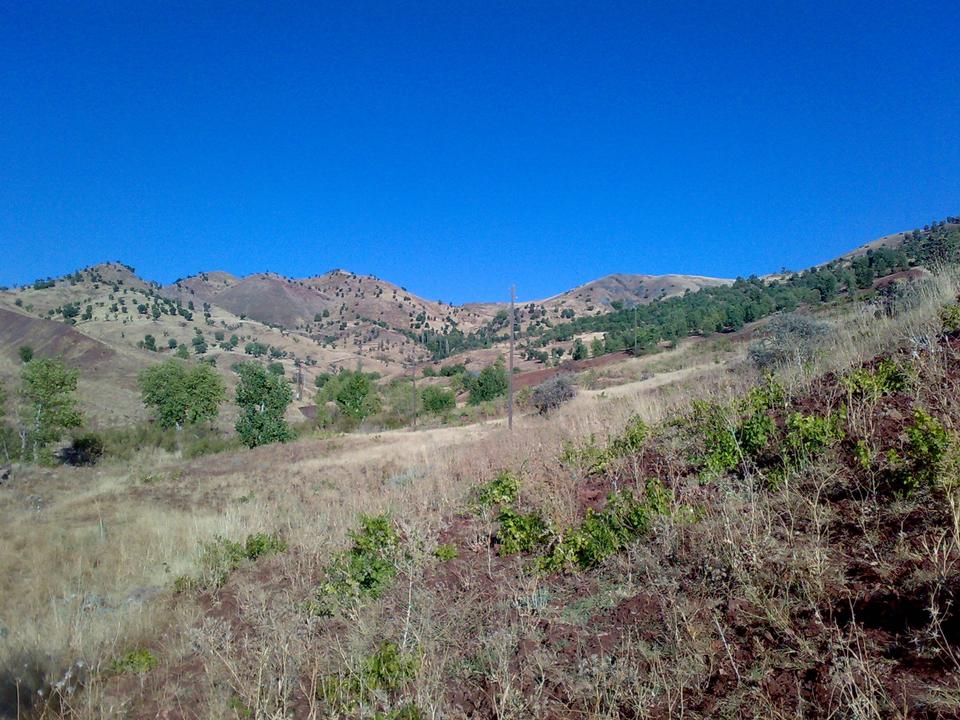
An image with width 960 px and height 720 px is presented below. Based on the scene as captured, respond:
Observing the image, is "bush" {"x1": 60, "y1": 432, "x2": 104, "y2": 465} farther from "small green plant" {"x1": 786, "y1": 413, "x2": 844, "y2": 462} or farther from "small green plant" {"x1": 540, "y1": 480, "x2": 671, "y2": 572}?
"small green plant" {"x1": 786, "y1": 413, "x2": 844, "y2": 462}

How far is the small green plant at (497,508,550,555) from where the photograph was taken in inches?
208

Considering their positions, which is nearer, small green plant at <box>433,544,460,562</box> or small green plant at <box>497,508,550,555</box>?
small green plant at <box>497,508,550,555</box>

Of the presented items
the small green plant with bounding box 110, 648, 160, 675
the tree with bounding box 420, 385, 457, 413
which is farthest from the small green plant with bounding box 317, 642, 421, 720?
the tree with bounding box 420, 385, 457, 413

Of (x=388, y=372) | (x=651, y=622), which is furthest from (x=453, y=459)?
(x=388, y=372)

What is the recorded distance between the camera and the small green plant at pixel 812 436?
4777mm

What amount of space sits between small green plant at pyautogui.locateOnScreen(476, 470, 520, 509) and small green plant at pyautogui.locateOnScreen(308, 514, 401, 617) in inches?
46.7

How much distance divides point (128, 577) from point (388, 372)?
94.6m

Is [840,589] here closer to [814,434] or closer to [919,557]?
[919,557]

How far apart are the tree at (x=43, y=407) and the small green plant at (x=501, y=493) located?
36775 mm

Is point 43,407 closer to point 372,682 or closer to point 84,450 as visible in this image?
point 84,450

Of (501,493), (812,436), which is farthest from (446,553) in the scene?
(812,436)

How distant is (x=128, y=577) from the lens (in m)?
8.25

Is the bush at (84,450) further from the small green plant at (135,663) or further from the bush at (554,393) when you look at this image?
the small green plant at (135,663)

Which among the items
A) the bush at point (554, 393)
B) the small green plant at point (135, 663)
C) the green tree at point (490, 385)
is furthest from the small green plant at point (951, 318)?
the green tree at point (490, 385)
